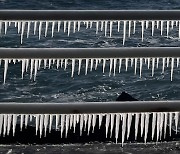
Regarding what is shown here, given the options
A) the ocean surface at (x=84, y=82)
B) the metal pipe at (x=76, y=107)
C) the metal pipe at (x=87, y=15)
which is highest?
the metal pipe at (x=87, y=15)

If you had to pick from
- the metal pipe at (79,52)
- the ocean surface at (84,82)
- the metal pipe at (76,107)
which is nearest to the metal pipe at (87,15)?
the metal pipe at (79,52)

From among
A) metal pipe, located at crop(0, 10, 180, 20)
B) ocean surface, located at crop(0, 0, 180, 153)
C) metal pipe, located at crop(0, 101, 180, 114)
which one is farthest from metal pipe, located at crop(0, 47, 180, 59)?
ocean surface, located at crop(0, 0, 180, 153)

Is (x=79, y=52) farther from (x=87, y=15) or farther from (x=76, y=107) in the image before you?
(x=87, y=15)

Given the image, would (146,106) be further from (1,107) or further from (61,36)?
(61,36)

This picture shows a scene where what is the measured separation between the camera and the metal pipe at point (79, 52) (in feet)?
35.6

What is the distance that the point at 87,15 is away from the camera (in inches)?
486

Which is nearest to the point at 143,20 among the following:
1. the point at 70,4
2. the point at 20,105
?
the point at 20,105

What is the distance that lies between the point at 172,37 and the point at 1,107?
31367 mm

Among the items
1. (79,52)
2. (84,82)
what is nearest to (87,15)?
(79,52)

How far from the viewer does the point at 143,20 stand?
12.8 m

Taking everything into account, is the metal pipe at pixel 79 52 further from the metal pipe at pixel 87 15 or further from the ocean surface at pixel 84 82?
the ocean surface at pixel 84 82

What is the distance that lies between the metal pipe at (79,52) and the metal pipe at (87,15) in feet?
5.42

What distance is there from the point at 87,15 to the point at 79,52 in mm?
1814

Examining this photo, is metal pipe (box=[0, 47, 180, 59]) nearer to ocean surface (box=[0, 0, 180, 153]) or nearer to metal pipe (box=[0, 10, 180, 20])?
metal pipe (box=[0, 10, 180, 20])
